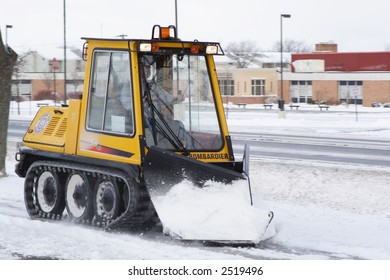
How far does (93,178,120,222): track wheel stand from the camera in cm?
1069

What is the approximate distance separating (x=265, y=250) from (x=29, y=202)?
4.28 metres

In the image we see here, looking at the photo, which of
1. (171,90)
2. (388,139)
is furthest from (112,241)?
(388,139)

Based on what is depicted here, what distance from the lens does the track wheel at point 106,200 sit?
35.1ft

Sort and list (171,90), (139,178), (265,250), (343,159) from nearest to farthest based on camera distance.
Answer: (265,250), (139,178), (171,90), (343,159)

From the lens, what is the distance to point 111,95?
11016 millimetres

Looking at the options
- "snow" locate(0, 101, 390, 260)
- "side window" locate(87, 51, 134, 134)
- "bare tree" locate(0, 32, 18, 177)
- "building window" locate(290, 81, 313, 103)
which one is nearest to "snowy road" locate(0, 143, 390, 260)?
"snow" locate(0, 101, 390, 260)

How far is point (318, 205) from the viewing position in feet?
46.5

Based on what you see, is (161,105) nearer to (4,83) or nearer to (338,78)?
(4,83)

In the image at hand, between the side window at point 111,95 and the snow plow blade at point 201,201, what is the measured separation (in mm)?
812

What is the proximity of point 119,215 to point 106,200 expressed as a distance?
355 mm

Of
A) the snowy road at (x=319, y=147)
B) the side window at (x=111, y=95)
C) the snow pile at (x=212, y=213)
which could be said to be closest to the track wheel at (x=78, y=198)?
the side window at (x=111, y=95)

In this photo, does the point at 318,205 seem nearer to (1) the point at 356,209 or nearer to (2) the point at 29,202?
(1) the point at 356,209

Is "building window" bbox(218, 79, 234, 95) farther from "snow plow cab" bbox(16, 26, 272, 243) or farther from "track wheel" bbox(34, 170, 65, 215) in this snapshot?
"snow plow cab" bbox(16, 26, 272, 243)

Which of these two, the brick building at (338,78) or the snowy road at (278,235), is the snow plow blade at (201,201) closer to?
the snowy road at (278,235)
